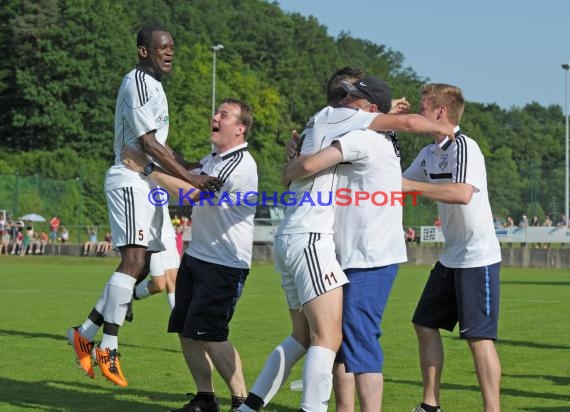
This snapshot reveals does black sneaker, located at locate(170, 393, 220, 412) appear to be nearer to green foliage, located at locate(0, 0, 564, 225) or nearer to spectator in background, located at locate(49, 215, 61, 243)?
green foliage, located at locate(0, 0, 564, 225)

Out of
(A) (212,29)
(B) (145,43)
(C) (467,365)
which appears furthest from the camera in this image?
(A) (212,29)

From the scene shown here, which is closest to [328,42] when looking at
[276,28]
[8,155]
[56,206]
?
[276,28]

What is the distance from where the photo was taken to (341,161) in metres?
6.40

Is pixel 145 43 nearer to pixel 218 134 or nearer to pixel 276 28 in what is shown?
pixel 218 134

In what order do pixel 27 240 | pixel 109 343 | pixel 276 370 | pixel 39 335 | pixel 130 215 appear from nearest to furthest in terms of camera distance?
1. pixel 276 370
2. pixel 109 343
3. pixel 130 215
4. pixel 39 335
5. pixel 27 240

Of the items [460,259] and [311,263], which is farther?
[460,259]

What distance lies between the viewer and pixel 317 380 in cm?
643

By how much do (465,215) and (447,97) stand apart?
85 centimetres

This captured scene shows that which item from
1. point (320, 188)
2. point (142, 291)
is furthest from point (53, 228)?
point (320, 188)

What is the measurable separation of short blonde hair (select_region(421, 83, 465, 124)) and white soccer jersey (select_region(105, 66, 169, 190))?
222cm

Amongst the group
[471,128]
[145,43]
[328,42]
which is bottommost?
[145,43]

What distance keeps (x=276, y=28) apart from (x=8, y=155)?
4809cm

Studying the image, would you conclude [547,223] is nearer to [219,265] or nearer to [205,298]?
[219,265]

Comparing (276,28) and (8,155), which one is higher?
(276,28)
